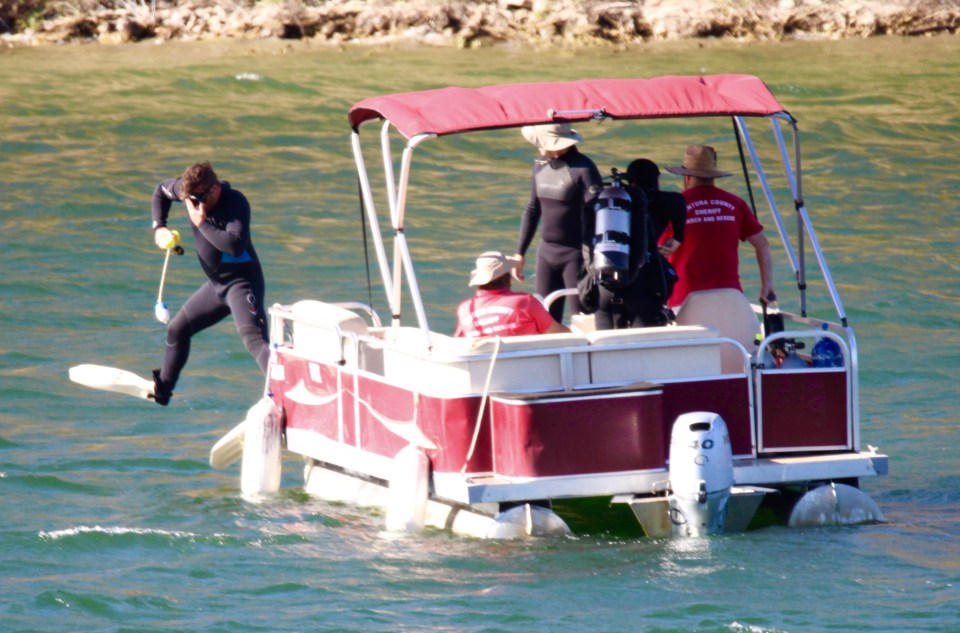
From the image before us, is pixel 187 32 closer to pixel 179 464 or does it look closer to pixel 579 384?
pixel 179 464

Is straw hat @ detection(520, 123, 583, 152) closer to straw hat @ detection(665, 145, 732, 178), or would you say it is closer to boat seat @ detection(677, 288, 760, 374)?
straw hat @ detection(665, 145, 732, 178)

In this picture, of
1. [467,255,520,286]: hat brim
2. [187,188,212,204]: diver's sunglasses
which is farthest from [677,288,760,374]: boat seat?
[187,188,212,204]: diver's sunglasses

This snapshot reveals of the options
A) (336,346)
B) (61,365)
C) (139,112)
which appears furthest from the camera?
(139,112)

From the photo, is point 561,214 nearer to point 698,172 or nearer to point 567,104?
point 698,172

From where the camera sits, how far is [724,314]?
8.39m

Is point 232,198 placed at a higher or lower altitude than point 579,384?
higher

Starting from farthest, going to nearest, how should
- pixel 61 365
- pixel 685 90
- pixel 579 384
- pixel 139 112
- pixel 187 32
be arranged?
pixel 187 32 → pixel 139 112 → pixel 61 365 → pixel 685 90 → pixel 579 384

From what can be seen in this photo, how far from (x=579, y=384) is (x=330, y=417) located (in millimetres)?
1803

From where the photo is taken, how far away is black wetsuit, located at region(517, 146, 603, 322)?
9.09m

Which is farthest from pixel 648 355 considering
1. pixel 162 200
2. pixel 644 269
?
pixel 162 200

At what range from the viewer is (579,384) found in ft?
25.3

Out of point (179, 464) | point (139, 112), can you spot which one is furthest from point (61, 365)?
point (139, 112)

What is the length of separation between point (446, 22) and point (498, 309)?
19224 mm

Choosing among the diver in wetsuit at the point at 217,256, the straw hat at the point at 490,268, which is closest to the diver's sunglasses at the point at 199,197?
the diver in wetsuit at the point at 217,256
